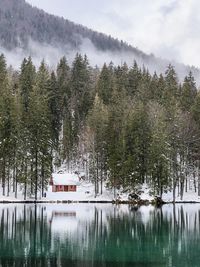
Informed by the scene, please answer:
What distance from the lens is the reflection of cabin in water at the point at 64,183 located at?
3898 inches

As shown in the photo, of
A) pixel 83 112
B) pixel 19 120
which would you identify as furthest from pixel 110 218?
pixel 83 112

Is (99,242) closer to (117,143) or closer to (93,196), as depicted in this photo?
(117,143)

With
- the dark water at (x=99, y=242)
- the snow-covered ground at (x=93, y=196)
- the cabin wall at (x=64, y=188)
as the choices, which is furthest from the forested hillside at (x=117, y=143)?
the dark water at (x=99, y=242)

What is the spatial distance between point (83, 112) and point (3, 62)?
22.0 meters

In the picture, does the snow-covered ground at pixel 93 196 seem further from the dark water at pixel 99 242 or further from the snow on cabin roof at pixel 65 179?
the dark water at pixel 99 242

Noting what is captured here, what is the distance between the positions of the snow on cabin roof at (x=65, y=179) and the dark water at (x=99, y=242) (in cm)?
4897

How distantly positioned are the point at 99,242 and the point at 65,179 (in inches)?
2651

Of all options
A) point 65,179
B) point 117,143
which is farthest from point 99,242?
point 65,179

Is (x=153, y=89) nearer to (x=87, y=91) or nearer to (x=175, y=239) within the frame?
(x=87, y=91)

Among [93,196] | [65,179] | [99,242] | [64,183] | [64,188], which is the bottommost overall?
[99,242]

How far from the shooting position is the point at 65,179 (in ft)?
328

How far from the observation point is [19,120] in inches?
3314

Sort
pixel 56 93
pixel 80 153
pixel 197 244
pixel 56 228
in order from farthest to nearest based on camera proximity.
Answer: pixel 56 93
pixel 80 153
pixel 56 228
pixel 197 244

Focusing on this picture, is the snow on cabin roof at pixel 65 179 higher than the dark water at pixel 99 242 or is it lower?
higher
